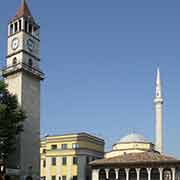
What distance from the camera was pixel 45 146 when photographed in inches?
2857

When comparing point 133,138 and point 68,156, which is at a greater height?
point 133,138

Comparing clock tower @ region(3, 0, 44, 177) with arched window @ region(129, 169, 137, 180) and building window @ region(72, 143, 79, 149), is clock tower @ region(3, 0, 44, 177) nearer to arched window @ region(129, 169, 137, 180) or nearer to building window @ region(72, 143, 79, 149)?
arched window @ region(129, 169, 137, 180)

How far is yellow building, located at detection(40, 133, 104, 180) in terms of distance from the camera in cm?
6612

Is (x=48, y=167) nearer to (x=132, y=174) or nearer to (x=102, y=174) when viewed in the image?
(x=102, y=174)

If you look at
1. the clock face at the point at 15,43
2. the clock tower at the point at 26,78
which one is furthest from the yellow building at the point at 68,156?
the clock face at the point at 15,43

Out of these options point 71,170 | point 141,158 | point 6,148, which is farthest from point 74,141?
point 6,148

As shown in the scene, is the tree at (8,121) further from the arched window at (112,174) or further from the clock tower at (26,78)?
the arched window at (112,174)

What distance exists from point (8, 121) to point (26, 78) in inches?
371

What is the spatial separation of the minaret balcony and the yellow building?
18.8 metres

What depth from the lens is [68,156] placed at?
67125mm

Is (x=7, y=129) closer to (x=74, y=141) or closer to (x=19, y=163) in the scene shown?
(x=19, y=163)

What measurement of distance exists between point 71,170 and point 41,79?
2023 cm

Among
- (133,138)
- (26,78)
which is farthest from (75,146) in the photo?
(26,78)

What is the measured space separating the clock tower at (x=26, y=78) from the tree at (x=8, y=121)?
392cm
